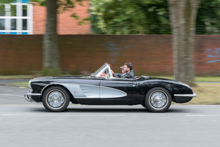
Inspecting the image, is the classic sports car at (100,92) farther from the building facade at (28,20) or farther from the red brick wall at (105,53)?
the building facade at (28,20)

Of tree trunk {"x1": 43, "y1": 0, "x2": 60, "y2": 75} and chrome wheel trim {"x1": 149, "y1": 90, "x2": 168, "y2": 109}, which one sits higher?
tree trunk {"x1": 43, "y1": 0, "x2": 60, "y2": 75}

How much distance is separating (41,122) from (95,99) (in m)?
1.64

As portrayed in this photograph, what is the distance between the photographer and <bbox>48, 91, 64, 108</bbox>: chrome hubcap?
8019mm

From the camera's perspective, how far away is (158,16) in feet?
67.8

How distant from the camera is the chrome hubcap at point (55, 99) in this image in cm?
802

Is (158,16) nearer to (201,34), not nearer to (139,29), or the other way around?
(139,29)

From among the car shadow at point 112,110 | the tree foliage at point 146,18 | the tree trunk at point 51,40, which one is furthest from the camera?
the tree foliage at point 146,18

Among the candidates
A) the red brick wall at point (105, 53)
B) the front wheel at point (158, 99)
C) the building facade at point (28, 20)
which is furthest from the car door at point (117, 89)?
the building facade at point (28, 20)

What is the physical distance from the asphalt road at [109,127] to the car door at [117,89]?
414mm

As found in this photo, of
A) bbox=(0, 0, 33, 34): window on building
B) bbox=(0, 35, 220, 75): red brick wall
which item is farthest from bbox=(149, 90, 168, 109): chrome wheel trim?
bbox=(0, 0, 33, 34): window on building

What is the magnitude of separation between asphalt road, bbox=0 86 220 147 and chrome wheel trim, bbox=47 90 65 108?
0.82ft

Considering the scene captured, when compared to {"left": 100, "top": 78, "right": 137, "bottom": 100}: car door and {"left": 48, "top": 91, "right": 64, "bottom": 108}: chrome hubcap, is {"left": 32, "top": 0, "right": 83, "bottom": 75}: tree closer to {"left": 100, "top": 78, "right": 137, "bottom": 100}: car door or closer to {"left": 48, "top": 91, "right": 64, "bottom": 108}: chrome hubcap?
{"left": 48, "top": 91, "right": 64, "bottom": 108}: chrome hubcap

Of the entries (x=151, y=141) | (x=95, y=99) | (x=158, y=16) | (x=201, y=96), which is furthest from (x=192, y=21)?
(x=158, y=16)

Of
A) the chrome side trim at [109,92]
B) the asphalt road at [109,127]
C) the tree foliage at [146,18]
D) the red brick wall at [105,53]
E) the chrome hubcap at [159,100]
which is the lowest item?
the asphalt road at [109,127]
